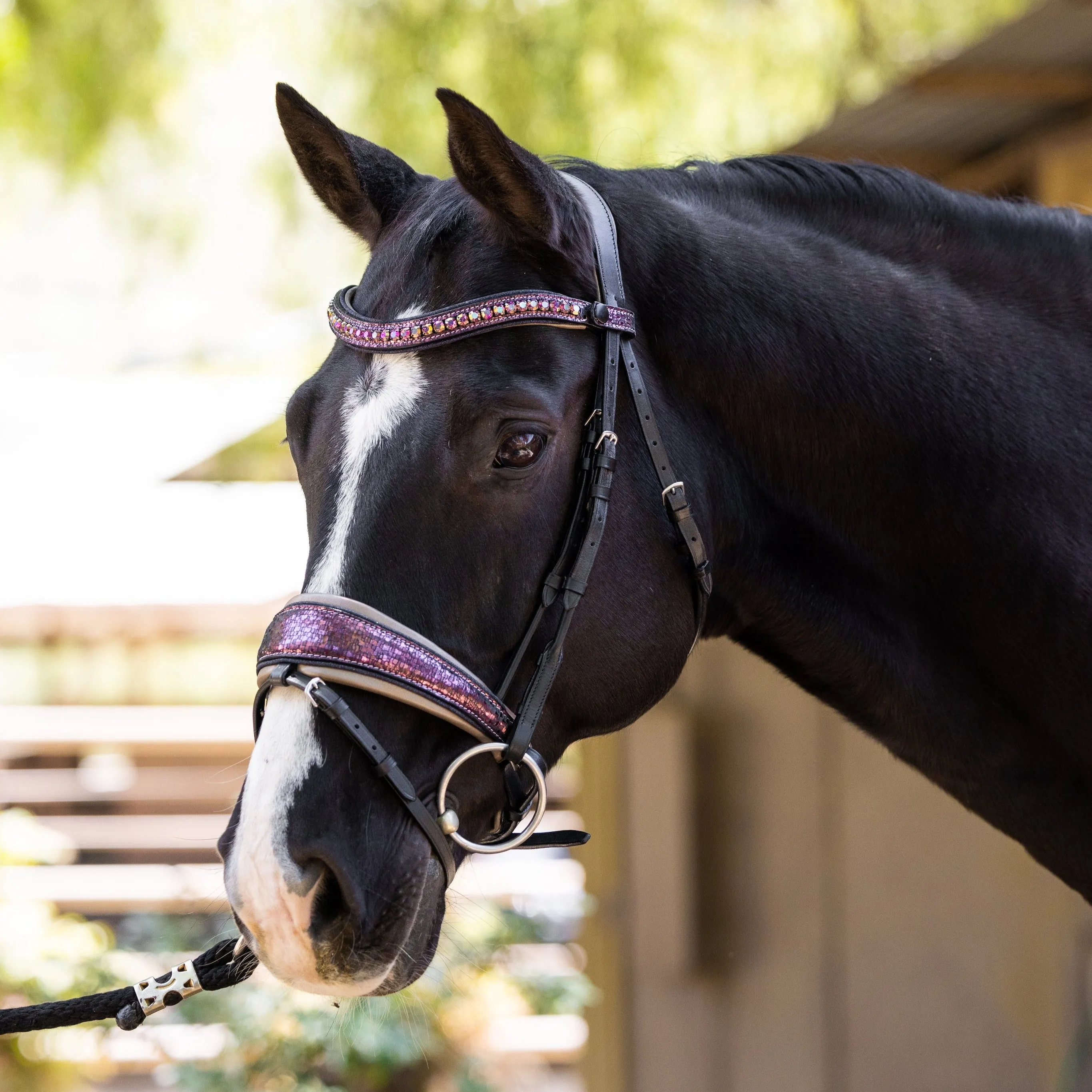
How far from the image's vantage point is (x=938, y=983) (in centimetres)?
331

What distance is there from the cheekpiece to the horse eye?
0.25m

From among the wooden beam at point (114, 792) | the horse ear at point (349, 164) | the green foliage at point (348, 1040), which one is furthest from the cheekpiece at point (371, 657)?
the wooden beam at point (114, 792)

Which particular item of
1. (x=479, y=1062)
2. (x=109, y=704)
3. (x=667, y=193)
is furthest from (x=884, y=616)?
(x=109, y=704)

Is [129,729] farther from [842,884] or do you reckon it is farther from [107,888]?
[842,884]

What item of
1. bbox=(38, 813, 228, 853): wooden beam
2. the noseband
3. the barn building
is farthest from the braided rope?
bbox=(38, 813, 228, 853): wooden beam

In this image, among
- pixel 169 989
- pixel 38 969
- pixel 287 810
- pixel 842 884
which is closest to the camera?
pixel 287 810

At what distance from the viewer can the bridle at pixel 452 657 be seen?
1441 mm

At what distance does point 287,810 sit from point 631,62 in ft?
21.1

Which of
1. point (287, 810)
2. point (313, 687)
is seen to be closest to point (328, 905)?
point (287, 810)

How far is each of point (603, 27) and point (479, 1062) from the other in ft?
18.2

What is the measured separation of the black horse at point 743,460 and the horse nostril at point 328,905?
0.05 metres

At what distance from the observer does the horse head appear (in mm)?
1409

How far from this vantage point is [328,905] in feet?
4.71

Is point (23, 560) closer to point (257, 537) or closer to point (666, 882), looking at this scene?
point (257, 537)
